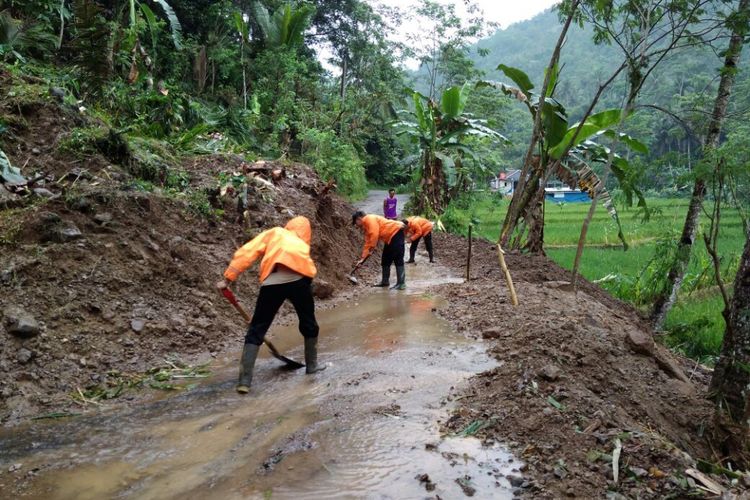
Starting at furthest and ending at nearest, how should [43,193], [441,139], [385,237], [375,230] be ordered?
[441,139], [385,237], [375,230], [43,193]

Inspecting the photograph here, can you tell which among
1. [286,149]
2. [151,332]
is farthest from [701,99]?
[286,149]

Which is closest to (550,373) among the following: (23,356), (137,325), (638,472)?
(638,472)

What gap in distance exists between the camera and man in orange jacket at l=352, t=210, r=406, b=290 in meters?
8.30

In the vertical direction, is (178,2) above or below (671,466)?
above

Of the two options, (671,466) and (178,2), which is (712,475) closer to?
(671,466)

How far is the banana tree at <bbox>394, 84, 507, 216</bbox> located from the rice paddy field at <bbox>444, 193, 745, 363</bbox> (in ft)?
2.69

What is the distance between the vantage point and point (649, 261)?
9422mm

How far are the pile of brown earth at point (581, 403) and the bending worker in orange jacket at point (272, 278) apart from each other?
5.57 feet

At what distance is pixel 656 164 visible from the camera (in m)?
6.32

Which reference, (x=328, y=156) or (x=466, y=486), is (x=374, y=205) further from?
(x=466, y=486)

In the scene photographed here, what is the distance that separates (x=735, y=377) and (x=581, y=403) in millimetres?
1432

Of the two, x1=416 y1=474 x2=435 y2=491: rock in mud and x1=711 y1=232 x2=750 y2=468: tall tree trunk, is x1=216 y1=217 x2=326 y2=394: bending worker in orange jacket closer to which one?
x1=416 y1=474 x2=435 y2=491: rock in mud

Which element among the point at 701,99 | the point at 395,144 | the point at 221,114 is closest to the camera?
the point at 701,99

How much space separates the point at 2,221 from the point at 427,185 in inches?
497
